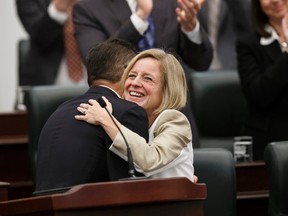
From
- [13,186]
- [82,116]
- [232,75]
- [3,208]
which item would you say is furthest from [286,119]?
[3,208]

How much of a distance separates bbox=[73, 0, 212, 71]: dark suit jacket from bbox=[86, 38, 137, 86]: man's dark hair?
1067mm

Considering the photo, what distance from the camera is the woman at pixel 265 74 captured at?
4984 millimetres

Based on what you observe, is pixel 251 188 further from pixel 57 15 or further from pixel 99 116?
pixel 57 15

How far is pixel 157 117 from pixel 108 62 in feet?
0.86

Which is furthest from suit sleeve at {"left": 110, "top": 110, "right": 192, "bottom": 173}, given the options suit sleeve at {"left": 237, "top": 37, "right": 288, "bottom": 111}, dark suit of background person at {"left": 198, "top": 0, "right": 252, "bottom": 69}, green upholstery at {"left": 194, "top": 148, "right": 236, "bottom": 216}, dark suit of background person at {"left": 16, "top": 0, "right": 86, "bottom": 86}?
dark suit of background person at {"left": 198, "top": 0, "right": 252, "bottom": 69}

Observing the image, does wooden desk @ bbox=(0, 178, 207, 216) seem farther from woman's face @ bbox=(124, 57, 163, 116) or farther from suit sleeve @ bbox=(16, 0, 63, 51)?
suit sleeve @ bbox=(16, 0, 63, 51)

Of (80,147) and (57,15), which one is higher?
(57,15)

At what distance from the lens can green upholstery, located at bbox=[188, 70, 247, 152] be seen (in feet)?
17.9

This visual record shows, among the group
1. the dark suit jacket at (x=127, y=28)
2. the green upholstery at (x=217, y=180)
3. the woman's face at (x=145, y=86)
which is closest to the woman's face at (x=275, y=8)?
the dark suit jacket at (x=127, y=28)

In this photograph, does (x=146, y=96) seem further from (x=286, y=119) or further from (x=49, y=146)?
(x=286, y=119)

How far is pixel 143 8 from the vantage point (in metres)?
4.80

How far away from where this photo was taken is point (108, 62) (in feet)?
12.0

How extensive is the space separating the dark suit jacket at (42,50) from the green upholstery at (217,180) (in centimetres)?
212

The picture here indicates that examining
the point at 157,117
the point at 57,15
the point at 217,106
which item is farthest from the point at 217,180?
the point at 57,15
